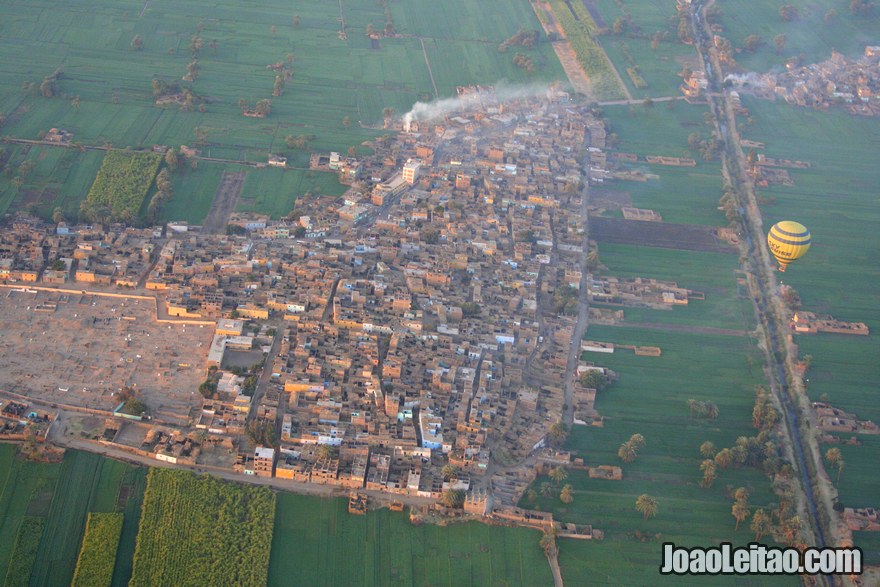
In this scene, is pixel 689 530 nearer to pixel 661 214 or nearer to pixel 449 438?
pixel 449 438

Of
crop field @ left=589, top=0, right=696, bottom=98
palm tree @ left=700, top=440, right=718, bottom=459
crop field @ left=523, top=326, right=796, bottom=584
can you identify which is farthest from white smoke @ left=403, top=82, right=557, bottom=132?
palm tree @ left=700, top=440, right=718, bottom=459

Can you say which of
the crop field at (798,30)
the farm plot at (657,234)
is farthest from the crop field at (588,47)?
the farm plot at (657,234)

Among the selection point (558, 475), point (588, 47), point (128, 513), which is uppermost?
point (588, 47)

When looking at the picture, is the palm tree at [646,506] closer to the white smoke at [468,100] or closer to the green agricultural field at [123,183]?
the green agricultural field at [123,183]

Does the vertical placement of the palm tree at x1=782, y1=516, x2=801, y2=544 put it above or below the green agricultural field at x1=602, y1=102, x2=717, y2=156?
below

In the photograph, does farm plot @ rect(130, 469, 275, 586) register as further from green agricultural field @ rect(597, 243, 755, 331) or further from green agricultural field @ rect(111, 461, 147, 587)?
green agricultural field @ rect(597, 243, 755, 331)

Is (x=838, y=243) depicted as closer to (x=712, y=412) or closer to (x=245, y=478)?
(x=712, y=412)

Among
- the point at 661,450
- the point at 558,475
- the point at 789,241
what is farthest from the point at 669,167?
the point at 558,475
